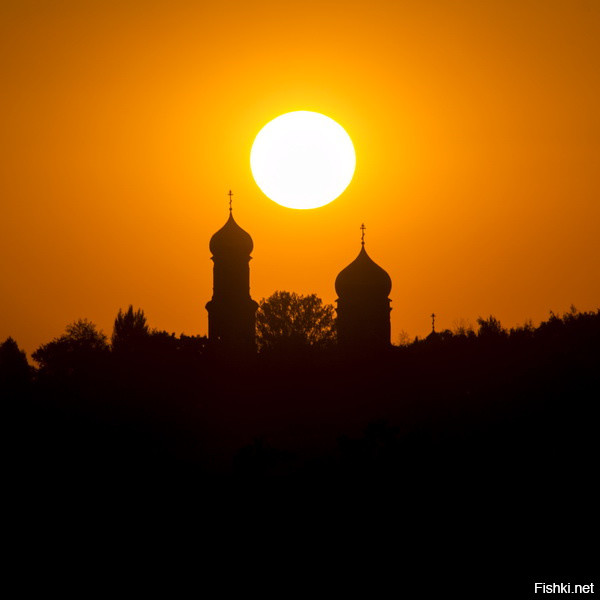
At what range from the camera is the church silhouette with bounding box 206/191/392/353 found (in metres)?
63.4

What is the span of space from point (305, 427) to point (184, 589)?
47.9ft

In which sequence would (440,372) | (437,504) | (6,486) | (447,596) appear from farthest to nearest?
(440,372) → (6,486) → (437,504) → (447,596)

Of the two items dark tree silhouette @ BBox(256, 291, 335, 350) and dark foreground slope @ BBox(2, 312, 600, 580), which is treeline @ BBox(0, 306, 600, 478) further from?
dark tree silhouette @ BBox(256, 291, 335, 350)

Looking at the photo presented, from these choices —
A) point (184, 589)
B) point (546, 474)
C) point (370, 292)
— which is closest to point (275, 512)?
point (184, 589)

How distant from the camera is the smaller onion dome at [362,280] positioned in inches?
2498

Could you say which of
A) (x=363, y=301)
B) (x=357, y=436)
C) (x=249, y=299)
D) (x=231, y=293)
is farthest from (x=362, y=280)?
(x=357, y=436)

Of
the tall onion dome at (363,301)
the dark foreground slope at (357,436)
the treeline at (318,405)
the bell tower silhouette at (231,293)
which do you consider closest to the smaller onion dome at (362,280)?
the tall onion dome at (363,301)

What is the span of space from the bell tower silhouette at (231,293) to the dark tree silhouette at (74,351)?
512 cm

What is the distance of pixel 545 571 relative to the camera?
24906 mm

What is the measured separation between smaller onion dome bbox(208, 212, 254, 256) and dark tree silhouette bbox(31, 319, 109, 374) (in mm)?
6881

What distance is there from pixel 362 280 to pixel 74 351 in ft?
45.1

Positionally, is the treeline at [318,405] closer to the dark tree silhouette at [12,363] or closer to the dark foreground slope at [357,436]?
the dark foreground slope at [357,436]

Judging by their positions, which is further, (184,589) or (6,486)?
(6,486)

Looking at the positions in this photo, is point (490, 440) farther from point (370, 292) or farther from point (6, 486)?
point (370, 292)
